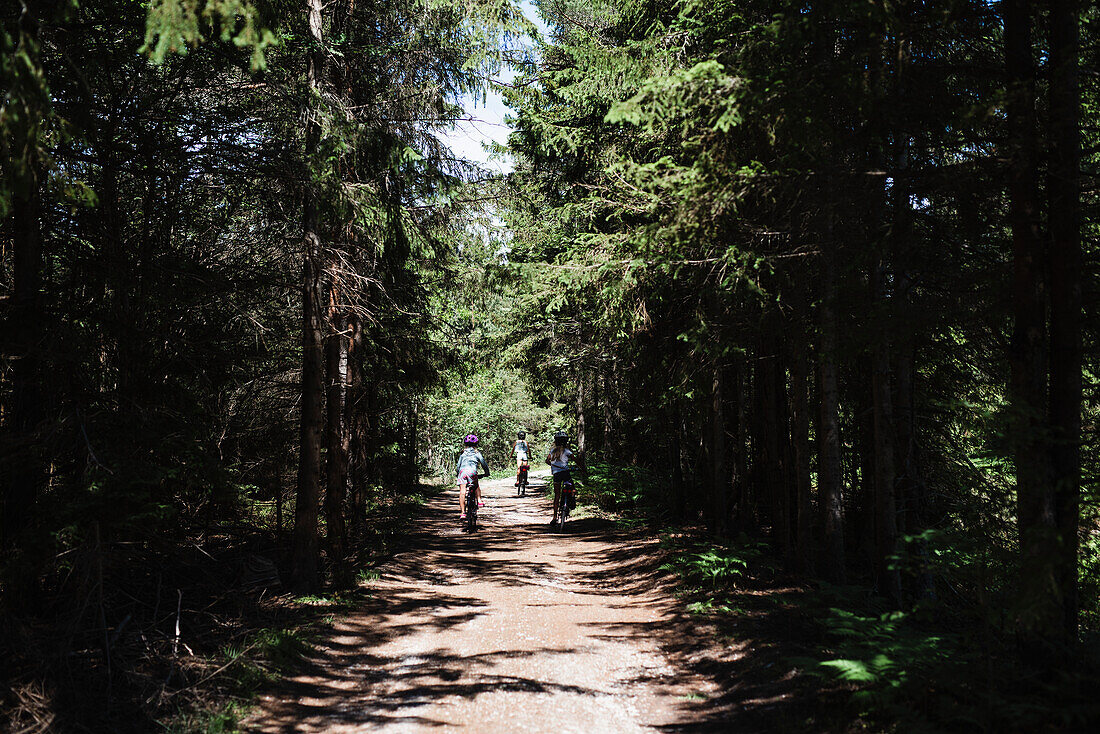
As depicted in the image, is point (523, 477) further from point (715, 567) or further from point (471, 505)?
point (715, 567)

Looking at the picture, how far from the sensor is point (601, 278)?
8.45 m

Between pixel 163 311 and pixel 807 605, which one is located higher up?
pixel 163 311

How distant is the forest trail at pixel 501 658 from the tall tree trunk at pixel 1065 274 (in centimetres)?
332

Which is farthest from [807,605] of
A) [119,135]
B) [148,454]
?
[119,135]

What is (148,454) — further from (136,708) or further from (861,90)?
(861,90)

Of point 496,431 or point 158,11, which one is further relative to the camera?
point 496,431

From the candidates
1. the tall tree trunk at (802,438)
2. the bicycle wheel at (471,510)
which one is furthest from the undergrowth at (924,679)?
the bicycle wheel at (471,510)

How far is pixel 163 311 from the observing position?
7578 millimetres

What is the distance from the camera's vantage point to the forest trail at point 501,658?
17.2 feet

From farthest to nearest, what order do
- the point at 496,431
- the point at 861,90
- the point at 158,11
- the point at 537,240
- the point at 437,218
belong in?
the point at 496,431 → the point at 537,240 → the point at 437,218 → the point at 861,90 → the point at 158,11

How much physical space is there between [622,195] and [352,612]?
6299mm

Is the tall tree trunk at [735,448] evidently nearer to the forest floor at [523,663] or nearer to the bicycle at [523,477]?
the forest floor at [523,663]

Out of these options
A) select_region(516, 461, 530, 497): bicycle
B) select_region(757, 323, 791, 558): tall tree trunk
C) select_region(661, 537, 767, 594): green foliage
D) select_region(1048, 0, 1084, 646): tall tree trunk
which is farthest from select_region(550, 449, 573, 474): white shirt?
select_region(516, 461, 530, 497): bicycle

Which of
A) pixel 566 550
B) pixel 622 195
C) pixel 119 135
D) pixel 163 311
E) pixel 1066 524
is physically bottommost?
pixel 566 550
